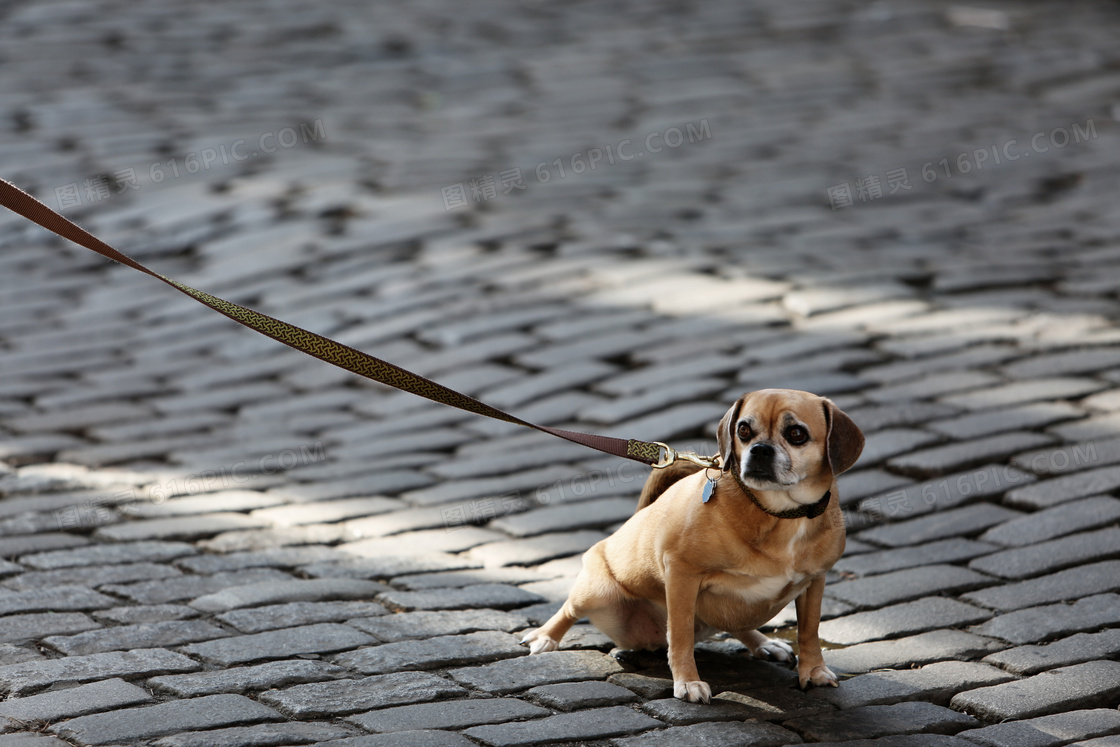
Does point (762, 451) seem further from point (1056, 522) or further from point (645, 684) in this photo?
point (1056, 522)

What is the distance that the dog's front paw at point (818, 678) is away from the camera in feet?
A: 9.50

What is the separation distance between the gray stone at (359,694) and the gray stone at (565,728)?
0.25m

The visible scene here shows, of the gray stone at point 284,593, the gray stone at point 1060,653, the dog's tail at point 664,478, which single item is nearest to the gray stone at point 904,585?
the gray stone at point 1060,653

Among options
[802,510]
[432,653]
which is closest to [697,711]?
[802,510]

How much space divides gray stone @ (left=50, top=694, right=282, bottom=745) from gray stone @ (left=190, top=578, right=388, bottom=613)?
0.68 metres

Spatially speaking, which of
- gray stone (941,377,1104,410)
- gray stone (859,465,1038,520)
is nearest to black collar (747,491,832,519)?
gray stone (859,465,1038,520)

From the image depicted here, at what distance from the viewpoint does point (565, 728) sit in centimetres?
266

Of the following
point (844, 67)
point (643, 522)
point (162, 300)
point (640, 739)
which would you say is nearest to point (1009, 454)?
point (643, 522)

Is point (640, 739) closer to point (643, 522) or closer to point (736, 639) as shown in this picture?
point (643, 522)

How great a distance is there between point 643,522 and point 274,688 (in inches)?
38.2

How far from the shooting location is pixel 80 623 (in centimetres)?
325

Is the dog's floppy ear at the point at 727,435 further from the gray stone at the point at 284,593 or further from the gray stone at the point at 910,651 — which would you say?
the gray stone at the point at 284,593

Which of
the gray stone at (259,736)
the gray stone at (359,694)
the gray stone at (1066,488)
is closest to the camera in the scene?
the gray stone at (259,736)

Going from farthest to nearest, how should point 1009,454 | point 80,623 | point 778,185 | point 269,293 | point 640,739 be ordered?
point 778,185
point 269,293
point 1009,454
point 80,623
point 640,739
